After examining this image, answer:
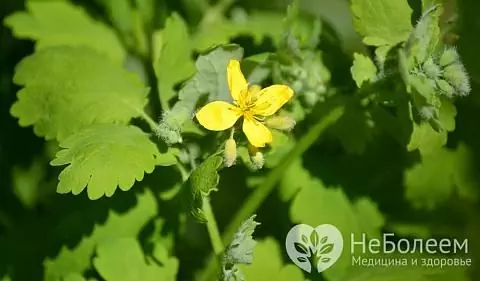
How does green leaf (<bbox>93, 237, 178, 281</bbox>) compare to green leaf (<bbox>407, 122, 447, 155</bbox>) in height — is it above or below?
below

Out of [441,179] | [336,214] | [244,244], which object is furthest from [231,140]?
[441,179]

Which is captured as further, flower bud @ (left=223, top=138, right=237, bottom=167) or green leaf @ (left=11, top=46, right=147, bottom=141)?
green leaf @ (left=11, top=46, right=147, bottom=141)

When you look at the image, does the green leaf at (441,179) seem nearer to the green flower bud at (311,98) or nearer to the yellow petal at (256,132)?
the green flower bud at (311,98)

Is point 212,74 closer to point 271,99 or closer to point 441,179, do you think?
point 271,99

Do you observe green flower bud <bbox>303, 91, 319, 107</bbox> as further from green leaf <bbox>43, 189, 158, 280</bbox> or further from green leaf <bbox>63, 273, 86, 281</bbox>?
green leaf <bbox>63, 273, 86, 281</bbox>

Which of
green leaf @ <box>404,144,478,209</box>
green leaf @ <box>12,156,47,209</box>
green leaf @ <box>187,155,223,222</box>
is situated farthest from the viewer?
green leaf @ <box>12,156,47,209</box>

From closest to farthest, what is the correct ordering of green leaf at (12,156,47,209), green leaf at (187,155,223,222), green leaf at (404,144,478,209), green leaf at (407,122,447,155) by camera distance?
green leaf at (187,155,223,222)
green leaf at (407,122,447,155)
green leaf at (404,144,478,209)
green leaf at (12,156,47,209)

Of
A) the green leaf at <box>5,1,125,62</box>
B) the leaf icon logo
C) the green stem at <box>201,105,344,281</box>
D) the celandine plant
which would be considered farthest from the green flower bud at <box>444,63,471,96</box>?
the green leaf at <box>5,1,125,62</box>

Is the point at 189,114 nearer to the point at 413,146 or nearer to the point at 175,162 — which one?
the point at 175,162
